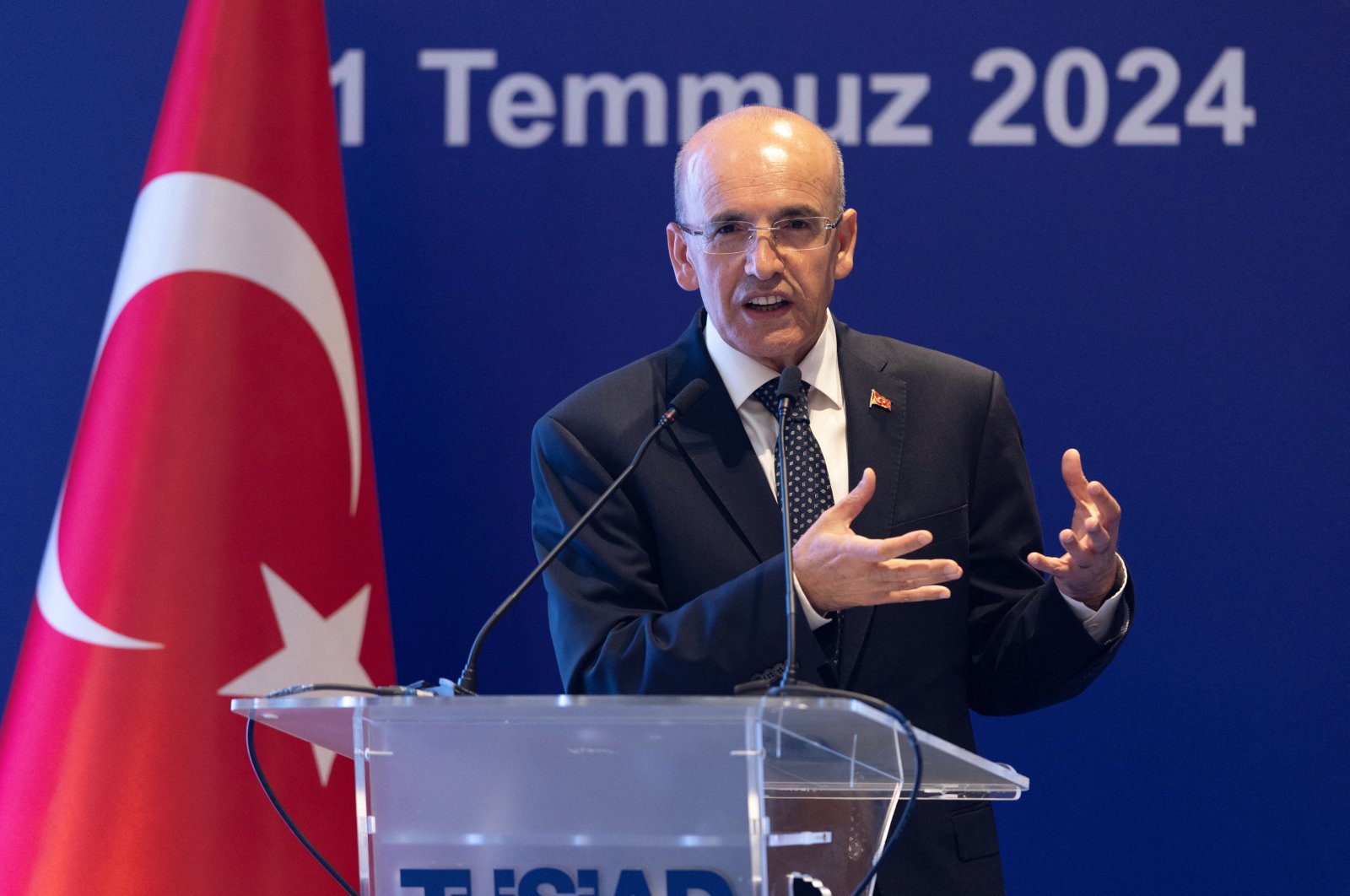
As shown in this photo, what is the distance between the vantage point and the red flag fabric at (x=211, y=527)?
262cm

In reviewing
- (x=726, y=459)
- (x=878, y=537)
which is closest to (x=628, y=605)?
(x=726, y=459)

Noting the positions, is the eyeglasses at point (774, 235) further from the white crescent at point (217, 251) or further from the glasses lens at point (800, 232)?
the white crescent at point (217, 251)

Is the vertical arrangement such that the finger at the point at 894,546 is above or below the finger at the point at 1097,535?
below

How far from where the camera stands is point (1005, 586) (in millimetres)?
2209

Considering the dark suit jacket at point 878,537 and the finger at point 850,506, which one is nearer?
the finger at point 850,506

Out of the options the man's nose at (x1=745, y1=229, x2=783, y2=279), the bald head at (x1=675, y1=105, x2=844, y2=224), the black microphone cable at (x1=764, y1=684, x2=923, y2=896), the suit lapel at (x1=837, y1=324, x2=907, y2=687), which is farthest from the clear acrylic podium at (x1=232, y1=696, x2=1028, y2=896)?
the bald head at (x1=675, y1=105, x2=844, y2=224)

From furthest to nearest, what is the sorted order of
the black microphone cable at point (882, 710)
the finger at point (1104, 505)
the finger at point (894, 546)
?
the finger at point (1104, 505) → the finger at point (894, 546) → the black microphone cable at point (882, 710)

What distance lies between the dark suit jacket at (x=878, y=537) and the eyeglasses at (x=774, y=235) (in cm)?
18

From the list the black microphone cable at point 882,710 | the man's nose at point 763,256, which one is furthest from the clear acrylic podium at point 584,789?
the man's nose at point 763,256

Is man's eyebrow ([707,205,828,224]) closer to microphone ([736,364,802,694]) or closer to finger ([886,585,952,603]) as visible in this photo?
microphone ([736,364,802,694])

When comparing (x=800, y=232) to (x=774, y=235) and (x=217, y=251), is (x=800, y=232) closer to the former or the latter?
(x=774, y=235)

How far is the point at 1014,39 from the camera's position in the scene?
326 centimetres

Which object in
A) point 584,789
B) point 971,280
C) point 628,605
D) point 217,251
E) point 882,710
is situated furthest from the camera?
point 971,280

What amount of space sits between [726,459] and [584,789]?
0.81 metres
